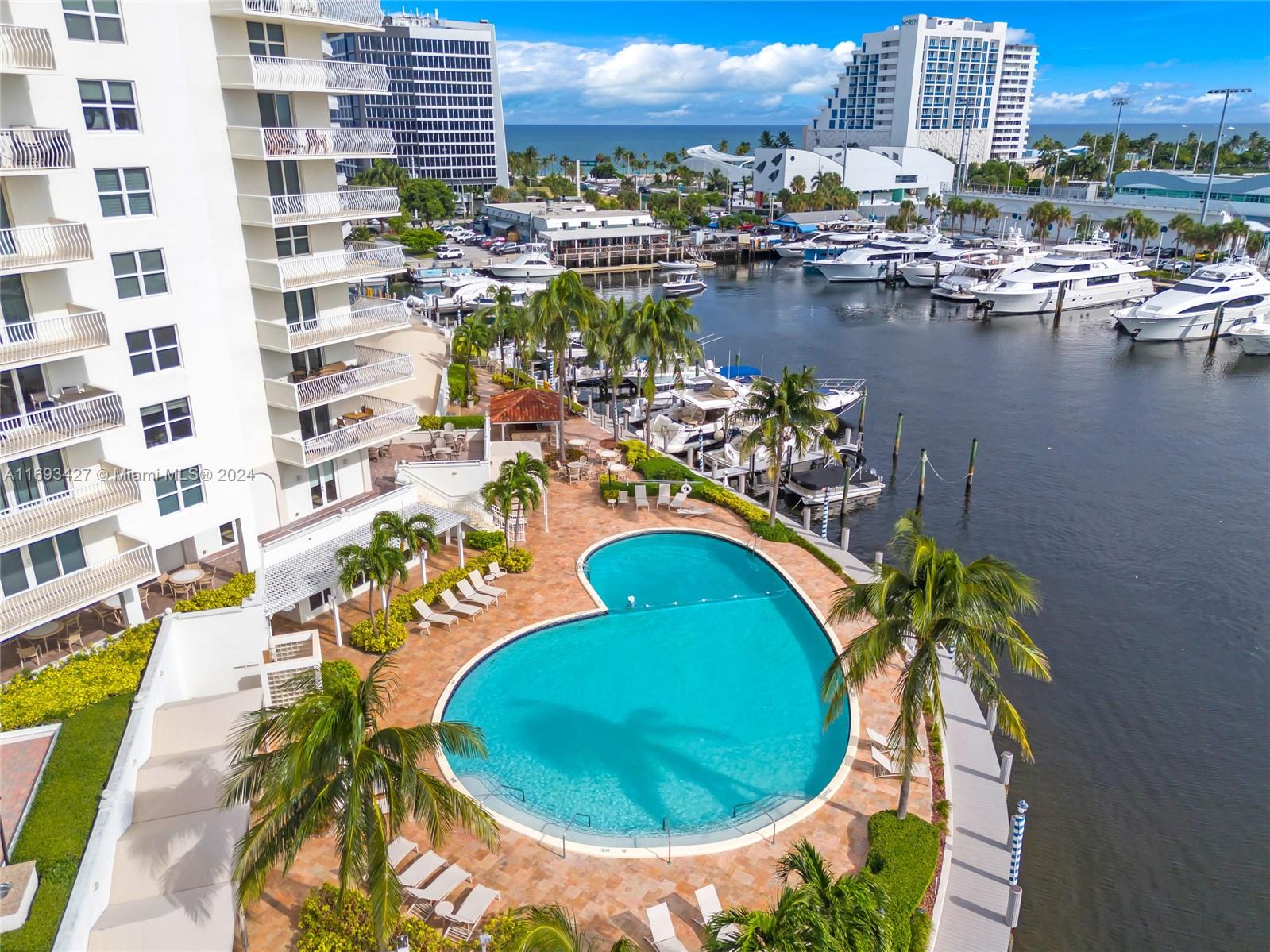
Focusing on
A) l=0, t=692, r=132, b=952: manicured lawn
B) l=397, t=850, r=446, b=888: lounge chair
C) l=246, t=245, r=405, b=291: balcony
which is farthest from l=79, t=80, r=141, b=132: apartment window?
l=397, t=850, r=446, b=888: lounge chair

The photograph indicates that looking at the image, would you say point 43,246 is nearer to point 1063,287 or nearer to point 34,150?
point 34,150

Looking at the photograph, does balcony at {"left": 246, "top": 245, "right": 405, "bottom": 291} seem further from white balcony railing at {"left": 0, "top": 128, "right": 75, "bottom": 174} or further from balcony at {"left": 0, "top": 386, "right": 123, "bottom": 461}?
white balcony railing at {"left": 0, "top": 128, "right": 75, "bottom": 174}

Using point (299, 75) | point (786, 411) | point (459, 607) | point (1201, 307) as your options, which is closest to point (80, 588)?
point (459, 607)


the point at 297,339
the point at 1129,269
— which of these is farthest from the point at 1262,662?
the point at 1129,269

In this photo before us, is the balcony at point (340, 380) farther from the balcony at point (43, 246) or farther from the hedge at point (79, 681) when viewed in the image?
the hedge at point (79, 681)

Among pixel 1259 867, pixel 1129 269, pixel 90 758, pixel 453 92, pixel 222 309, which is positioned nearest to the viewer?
pixel 90 758

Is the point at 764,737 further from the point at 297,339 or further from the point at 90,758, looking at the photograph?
the point at 297,339
